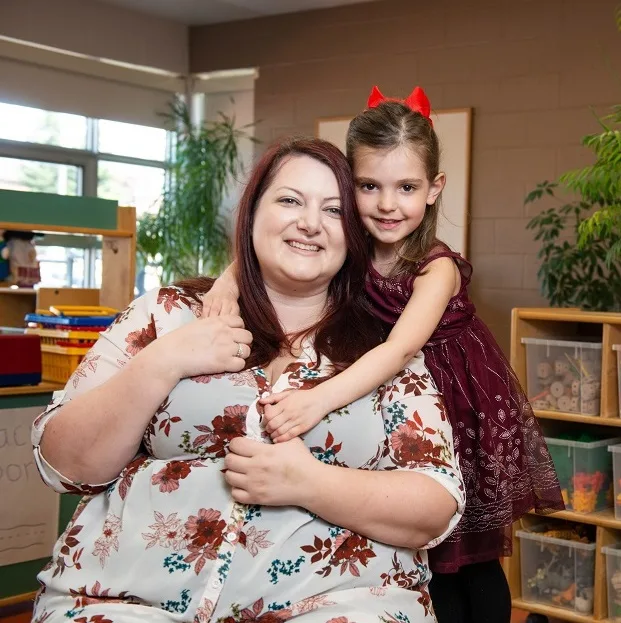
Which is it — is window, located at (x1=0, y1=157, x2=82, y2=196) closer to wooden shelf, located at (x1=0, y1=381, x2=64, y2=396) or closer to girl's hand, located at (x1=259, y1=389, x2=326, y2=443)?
wooden shelf, located at (x1=0, y1=381, x2=64, y2=396)

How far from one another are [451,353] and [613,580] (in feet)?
5.39

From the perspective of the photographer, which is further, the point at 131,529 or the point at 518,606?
the point at 518,606

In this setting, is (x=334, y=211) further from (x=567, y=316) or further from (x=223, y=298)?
(x=567, y=316)

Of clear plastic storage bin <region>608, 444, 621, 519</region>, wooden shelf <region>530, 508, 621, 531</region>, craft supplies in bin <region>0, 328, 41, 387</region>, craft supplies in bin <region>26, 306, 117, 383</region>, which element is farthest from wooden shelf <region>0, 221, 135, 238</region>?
clear plastic storage bin <region>608, 444, 621, 519</region>

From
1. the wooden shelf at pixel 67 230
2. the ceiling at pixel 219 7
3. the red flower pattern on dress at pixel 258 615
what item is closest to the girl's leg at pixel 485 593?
the red flower pattern on dress at pixel 258 615

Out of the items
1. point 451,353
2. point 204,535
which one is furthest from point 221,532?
point 451,353

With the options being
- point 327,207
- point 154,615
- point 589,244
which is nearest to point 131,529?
point 154,615

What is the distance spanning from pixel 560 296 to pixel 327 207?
2.86 meters

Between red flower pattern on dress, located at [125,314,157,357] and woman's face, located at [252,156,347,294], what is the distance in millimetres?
243

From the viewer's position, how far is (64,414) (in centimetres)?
157

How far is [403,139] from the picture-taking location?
2.04 metres

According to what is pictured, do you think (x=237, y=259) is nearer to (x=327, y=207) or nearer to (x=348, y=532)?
(x=327, y=207)

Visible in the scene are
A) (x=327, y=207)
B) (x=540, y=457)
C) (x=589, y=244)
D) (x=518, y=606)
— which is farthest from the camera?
(x=589, y=244)

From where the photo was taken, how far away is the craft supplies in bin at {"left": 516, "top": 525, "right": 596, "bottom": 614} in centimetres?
344
